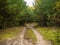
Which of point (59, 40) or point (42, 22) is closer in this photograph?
point (59, 40)

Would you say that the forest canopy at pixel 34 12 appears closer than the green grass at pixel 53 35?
No

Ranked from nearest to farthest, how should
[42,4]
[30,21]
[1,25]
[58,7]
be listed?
[58,7], [1,25], [42,4], [30,21]

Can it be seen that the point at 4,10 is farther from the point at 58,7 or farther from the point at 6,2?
the point at 58,7

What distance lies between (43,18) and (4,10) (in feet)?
76.4

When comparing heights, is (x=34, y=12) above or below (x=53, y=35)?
below

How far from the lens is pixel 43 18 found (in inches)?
2375

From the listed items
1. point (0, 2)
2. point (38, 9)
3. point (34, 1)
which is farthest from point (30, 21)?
point (0, 2)

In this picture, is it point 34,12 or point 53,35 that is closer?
point 53,35

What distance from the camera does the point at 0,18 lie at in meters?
38.7

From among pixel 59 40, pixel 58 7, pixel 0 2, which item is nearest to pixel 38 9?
pixel 0 2

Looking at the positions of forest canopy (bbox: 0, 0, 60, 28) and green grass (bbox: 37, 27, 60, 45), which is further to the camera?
forest canopy (bbox: 0, 0, 60, 28)

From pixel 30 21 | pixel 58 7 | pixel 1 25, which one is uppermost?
pixel 58 7

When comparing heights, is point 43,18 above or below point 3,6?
below

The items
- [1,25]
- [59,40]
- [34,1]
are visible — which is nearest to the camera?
[59,40]
